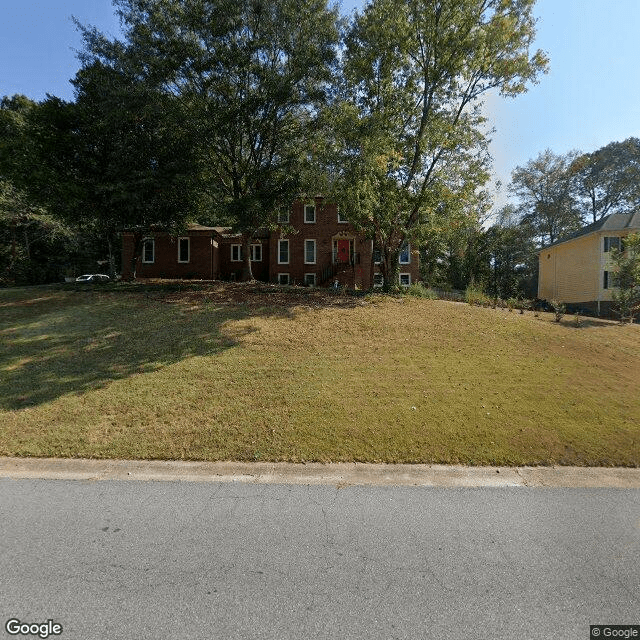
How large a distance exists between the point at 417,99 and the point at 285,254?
14.9 meters

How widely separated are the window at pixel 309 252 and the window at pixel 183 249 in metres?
8.25

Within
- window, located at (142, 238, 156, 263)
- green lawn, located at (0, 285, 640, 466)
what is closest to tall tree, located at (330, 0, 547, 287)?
green lawn, located at (0, 285, 640, 466)

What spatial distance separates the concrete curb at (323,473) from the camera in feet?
13.3

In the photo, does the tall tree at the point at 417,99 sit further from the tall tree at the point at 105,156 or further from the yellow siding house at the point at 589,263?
the yellow siding house at the point at 589,263

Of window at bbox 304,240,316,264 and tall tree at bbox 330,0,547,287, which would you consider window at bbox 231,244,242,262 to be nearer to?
window at bbox 304,240,316,264

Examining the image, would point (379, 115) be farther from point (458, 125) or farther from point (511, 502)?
point (511, 502)

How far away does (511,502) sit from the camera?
3662 mm

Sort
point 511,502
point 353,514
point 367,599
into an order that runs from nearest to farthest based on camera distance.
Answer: point 367,599 → point 353,514 → point 511,502

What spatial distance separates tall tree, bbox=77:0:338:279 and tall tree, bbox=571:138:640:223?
123ft

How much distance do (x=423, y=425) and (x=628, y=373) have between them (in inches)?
225

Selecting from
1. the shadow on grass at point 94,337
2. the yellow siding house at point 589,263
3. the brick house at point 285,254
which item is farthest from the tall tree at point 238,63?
the yellow siding house at point 589,263

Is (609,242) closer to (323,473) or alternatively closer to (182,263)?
A: (323,473)

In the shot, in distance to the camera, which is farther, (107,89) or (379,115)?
(107,89)

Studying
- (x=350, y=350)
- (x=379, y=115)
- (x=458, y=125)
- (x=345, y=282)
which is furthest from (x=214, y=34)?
(x=345, y=282)
